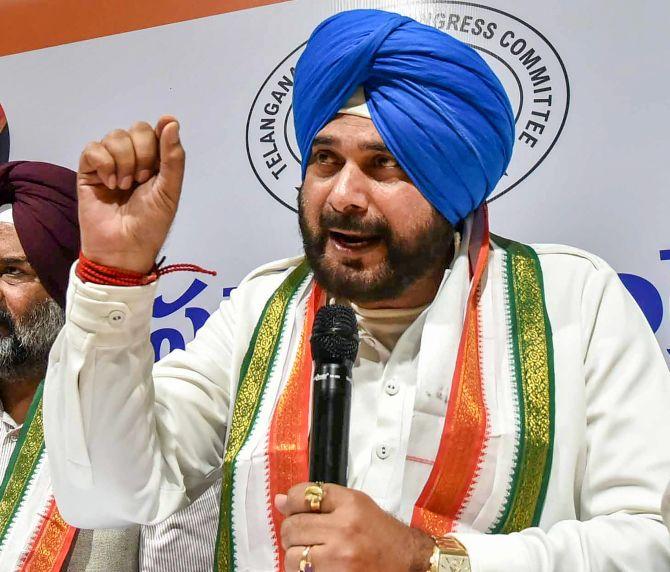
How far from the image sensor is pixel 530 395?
163 centimetres

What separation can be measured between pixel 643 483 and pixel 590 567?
18 centimetres

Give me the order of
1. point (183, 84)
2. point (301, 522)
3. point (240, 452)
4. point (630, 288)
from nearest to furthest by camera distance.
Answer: point (301, 522) < point (240, 452) < point (630, 288) < point (183, 84)

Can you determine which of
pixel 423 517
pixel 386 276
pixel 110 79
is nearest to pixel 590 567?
pixel 423 517

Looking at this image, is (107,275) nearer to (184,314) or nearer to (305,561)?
(305,561)

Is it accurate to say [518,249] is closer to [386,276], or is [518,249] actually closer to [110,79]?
[386,276]

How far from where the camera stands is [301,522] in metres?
1.19

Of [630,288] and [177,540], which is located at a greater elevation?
[630,288]

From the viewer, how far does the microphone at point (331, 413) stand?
121cm

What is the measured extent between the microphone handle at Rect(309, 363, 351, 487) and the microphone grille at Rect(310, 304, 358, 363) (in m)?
0.04

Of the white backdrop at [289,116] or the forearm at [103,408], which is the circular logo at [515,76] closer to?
the white backdrop at [289,116]

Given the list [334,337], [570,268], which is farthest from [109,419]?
[570,268]

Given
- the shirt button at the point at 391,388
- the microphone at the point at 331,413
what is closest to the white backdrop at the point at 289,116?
the shirt button at the point at 391,388

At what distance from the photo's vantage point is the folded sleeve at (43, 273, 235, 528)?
147 centimetres

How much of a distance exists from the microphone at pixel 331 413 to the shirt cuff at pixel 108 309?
353mm
